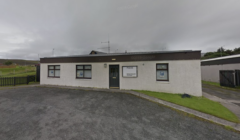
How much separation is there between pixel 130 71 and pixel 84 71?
5191mm

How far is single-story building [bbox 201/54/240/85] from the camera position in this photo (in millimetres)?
10042

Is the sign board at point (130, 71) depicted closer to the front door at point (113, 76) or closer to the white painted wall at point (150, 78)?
the white painted wall at point (150, 78)

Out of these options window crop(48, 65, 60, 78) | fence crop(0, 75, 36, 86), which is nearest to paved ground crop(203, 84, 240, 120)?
window crop(48, 65, 60, 78)

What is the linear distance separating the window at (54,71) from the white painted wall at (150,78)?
32.2 inches

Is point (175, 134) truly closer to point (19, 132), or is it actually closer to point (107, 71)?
A: point (19, 132)

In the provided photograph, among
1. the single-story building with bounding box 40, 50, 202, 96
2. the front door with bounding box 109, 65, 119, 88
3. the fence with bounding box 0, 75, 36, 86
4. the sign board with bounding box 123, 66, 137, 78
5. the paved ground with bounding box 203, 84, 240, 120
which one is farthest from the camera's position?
the fence with bounding box 0, 75, 36, 86

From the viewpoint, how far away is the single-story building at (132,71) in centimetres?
708

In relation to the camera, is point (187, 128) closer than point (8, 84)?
Yes

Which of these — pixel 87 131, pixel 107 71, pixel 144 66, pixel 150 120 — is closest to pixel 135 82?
pixel 144 66

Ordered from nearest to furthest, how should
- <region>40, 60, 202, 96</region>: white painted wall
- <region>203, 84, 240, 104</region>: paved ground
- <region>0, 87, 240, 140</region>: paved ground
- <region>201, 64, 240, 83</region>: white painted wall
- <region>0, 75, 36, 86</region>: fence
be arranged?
1. <region>0, 87, 240, 140</region>: paved ground
2. <region>203, 84, 240, 104</region>: paved ground
3. <region>40, 60, 202, 96</region>: white painted wall
4. <region>0, 75, 36, 86</region>: fence
5. <region>201, 64, 240, 83</region>: white painted wall

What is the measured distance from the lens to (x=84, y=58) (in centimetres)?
957

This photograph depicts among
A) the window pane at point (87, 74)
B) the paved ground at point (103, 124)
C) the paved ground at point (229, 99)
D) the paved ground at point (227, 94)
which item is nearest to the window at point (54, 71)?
the window pane at point (87, 74)

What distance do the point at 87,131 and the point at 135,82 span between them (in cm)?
580

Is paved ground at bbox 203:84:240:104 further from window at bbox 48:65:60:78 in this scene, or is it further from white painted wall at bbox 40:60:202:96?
window at bbox 48:65:60:78
